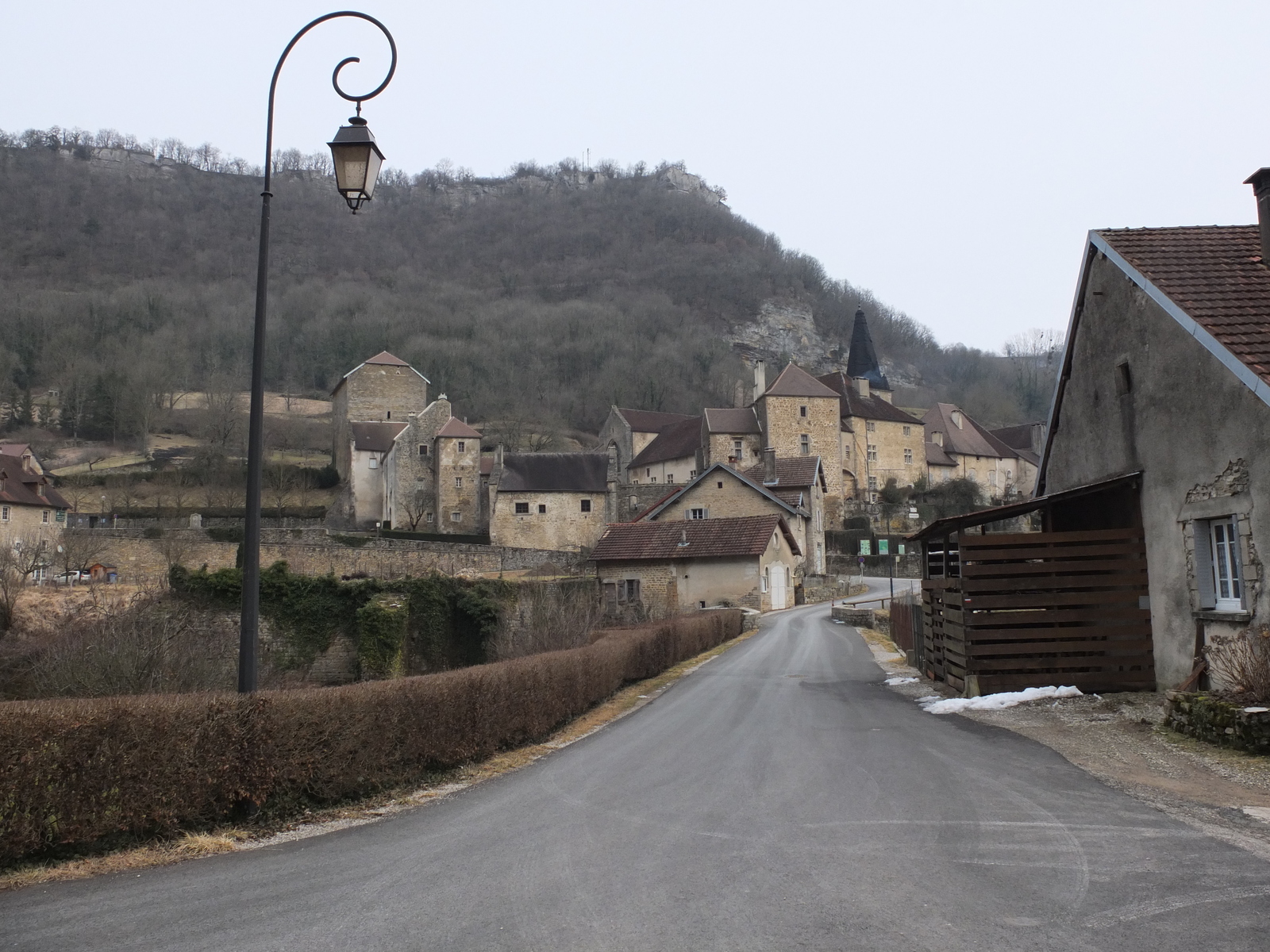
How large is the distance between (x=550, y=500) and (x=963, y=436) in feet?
141

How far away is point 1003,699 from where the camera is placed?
44.6ft

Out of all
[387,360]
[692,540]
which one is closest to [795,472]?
[692,540]

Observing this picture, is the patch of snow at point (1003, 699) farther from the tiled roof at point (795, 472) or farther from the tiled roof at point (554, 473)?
the tiled roof at point (554, 473)

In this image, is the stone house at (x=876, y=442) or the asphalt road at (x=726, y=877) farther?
the stone house at (x=876, y=442)

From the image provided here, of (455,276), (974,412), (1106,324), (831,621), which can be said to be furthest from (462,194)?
(1106,324)

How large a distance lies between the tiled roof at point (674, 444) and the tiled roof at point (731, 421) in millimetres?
1837

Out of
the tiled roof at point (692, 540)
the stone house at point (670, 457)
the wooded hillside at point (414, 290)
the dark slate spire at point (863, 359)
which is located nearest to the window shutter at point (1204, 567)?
the tiled roof at point (692, 540)

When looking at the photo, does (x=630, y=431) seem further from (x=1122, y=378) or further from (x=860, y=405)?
(x=1122, y=378)

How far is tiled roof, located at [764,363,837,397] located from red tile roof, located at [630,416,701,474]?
247 inches

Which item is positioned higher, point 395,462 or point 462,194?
point 462,194

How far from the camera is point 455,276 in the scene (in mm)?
143250

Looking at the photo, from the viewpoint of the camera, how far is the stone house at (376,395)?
7638 cm

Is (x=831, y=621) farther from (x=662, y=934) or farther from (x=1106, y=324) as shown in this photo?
(x=662, y=934)

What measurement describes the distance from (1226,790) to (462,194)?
562 feet
